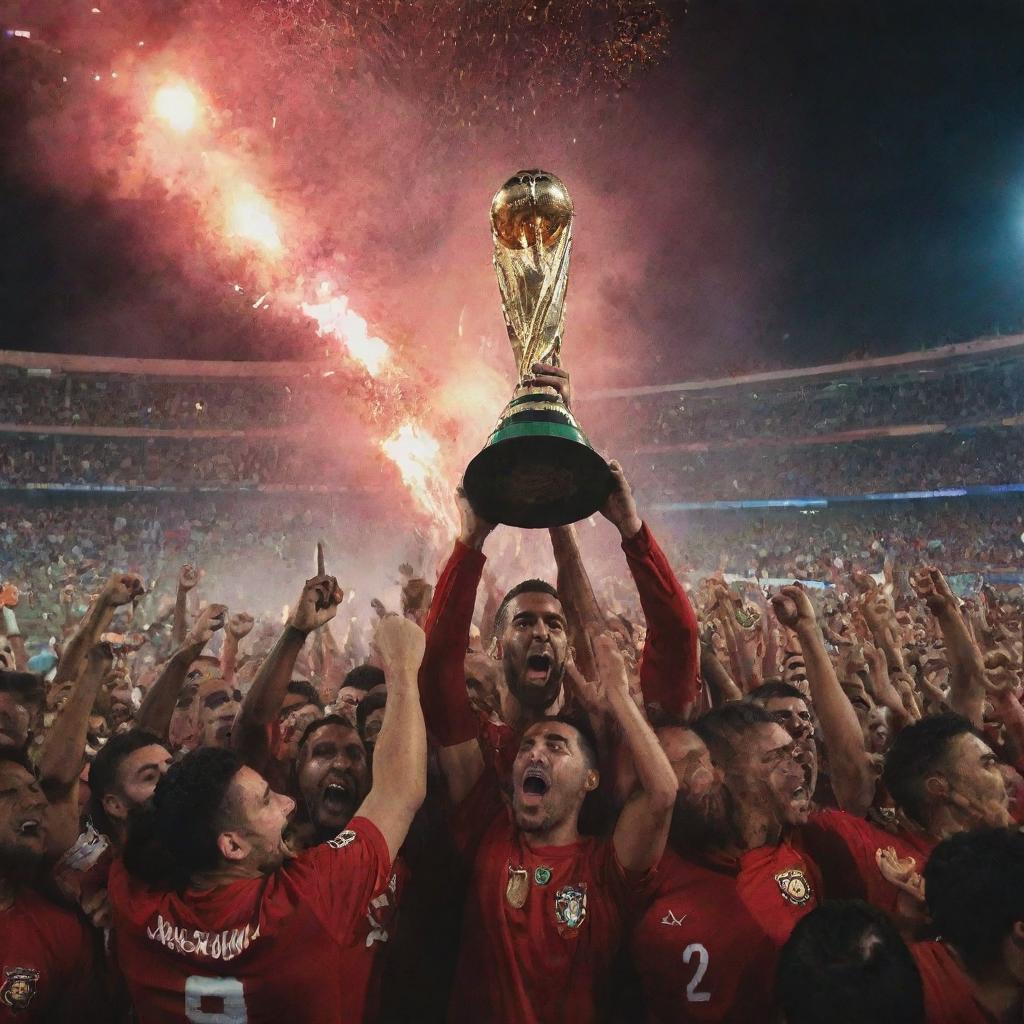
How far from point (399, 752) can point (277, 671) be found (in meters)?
0.77

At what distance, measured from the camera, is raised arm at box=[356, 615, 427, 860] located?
7.70ft

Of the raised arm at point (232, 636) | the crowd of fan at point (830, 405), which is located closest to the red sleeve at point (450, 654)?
the raised arm at point (232, 636)

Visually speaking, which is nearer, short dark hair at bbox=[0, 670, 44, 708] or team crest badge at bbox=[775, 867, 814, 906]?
team crest badge at bbox=[775, 867, 814, 906]

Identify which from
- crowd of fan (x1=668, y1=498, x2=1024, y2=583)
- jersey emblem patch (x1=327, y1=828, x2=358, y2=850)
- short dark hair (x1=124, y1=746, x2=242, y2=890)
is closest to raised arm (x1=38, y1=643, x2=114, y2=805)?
short dark hair (x1=124, y1=746, x2=242, y2=890)

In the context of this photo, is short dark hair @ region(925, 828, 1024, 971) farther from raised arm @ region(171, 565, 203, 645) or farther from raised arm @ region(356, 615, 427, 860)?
raised arm @ region(171, 565, 203, 645)

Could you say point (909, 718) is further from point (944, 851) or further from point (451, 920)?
point (451, 920)

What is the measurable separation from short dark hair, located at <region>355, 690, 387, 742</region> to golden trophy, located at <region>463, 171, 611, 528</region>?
1.07 metres

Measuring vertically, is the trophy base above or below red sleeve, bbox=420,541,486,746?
above

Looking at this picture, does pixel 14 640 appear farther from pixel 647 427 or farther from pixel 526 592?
pixel 647 427

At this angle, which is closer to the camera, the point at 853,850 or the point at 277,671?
the point at 853,850

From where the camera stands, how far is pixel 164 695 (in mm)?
3422

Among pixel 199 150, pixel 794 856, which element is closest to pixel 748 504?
pixel 199 150

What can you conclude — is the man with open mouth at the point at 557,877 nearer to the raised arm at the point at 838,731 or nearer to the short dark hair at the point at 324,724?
the short dark hair at the point at 324,724

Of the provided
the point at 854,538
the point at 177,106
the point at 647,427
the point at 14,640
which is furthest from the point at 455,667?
the point at 647,427
